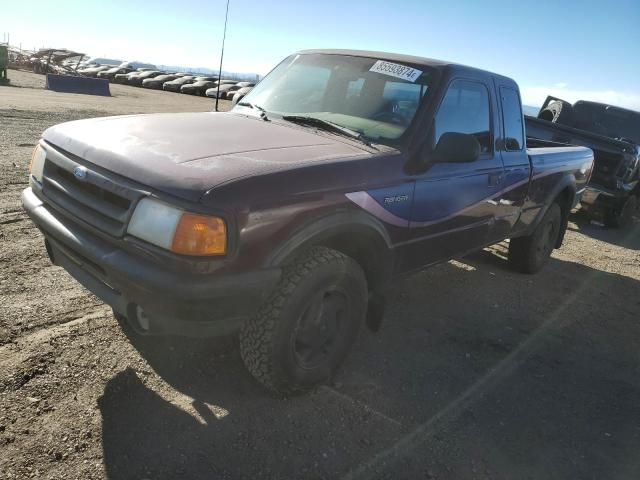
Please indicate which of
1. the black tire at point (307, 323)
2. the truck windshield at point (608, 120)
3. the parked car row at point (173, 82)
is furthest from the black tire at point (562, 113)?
the parked car row at point (173, 82)

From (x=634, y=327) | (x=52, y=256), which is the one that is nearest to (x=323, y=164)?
(x=52, y=256)

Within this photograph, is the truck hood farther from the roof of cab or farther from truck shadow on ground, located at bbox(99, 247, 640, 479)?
truck shadow on ground, located at bbox(99, 247, 640, 479)

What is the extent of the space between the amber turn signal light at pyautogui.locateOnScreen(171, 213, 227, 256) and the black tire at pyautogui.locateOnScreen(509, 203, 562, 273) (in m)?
4.12

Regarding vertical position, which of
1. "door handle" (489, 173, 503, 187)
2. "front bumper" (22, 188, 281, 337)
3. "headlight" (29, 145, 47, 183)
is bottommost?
"front bumper" (22, 188, 281, 337)

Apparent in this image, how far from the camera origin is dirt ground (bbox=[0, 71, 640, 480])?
2375 millimetres

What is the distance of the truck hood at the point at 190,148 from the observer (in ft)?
7.53

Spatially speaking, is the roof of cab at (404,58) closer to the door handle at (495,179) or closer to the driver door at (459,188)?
the driver door at (459,188)

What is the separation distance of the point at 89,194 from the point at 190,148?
1.81 ft

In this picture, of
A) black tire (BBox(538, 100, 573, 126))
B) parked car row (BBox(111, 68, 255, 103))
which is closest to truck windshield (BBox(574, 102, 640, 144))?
black tire (BBox(538, 100, 573, 126))

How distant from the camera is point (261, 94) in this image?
13.0 feet

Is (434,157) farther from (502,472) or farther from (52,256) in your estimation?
(52,256)

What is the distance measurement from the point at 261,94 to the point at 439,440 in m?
2.74

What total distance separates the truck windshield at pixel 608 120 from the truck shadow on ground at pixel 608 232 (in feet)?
5.84

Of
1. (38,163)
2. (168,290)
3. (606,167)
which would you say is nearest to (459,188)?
(168,290)
